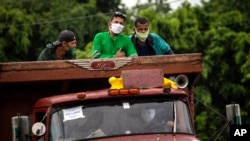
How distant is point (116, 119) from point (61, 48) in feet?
7.24

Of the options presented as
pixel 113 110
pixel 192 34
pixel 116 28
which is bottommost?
pixel 113 110

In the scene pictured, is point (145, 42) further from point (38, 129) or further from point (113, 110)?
point (38, 129)

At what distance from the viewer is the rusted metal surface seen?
903 cm

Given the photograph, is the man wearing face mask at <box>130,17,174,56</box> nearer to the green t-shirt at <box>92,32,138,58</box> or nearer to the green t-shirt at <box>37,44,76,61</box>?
the green t-shirt at <box>92,32,138,58</box>

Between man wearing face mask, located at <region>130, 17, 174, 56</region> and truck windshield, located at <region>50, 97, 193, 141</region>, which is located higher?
man wearing face mask, located at <region>130, 17, 174, 56</region>

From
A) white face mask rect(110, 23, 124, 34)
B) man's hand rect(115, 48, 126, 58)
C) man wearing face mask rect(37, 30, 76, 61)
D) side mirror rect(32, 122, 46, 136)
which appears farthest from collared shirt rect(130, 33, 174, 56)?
side mirror rect(32, 122, 46, 136)

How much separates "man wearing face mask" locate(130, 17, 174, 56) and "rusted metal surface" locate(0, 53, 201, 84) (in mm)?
1169

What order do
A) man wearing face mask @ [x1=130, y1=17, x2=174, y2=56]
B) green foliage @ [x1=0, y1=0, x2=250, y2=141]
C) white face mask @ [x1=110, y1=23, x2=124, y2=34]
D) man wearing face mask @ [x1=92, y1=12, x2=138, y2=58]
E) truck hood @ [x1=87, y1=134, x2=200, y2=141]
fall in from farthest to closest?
green foliage @ [x1=0, y1=0, x2=250, y2=141]
man wearing face mask @ [x1=130, y1=17, x2=174, y2=56]
white face mask @ [x1=110, y1=23, x2=124, y2=34]
man wearing face mask @ [x1=92, y1=12, x2=138, y2=58]
truck hood @ [x1=87, y1=134, x2=200, y2=141]

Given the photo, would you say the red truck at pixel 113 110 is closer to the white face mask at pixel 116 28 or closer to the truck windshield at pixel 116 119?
the truck windshield at pixel 116 119

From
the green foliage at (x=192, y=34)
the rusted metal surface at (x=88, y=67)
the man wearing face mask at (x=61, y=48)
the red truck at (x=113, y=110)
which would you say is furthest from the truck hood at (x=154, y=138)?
the green foliage at (x=192, y=34)

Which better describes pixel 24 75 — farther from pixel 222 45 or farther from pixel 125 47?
pixel 222 45

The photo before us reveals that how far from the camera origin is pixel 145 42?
10461mm

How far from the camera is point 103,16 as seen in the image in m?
34.5

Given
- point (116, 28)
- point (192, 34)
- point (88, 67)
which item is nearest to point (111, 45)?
point (116, 28)
